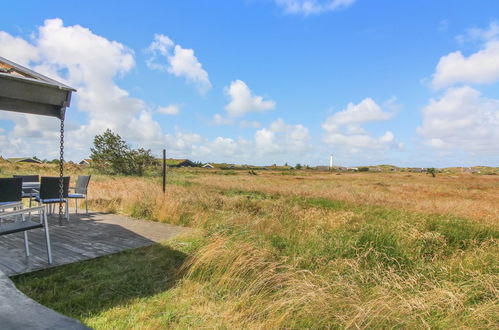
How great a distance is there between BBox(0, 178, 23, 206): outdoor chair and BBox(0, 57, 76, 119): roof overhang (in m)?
1.22

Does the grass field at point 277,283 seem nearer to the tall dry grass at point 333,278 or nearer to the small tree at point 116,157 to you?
the tall dry grass at point 333,278

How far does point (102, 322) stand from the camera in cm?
271

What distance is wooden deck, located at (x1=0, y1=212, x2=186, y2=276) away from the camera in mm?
4133

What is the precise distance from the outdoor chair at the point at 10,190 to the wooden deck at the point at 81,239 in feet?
2.45

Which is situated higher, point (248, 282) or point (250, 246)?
point (250, 246)

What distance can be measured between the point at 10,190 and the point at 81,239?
4.42 feet

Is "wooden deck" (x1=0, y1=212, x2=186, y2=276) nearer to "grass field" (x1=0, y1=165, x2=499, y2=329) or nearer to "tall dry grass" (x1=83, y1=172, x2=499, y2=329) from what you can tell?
"grass field" (x1=0, y1=165, x2=499, y2=329)

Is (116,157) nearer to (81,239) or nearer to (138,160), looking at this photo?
(138,160)

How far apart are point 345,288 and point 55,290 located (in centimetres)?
305

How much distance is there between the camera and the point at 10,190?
4.61 meters

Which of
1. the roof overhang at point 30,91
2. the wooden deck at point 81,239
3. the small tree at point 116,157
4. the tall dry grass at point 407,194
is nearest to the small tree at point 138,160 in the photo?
the small tree at point 116,157

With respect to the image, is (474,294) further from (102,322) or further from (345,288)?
(102,322)

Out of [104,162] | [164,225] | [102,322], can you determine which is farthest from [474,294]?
[104,162]

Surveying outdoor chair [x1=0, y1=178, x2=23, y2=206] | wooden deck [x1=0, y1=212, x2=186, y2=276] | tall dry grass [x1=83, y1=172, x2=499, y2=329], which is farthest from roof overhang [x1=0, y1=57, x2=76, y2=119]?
tall dry grass [x1=83, y1=172, x2=499, y2=329]
